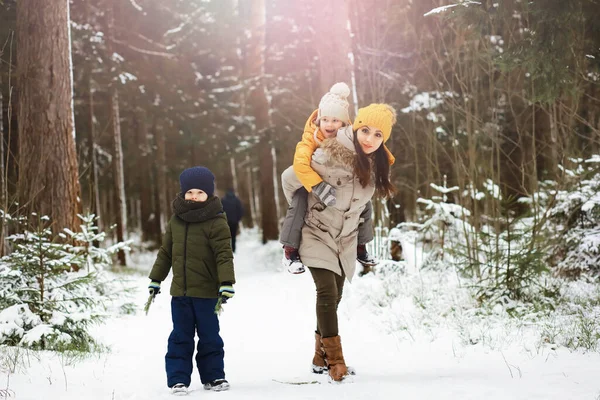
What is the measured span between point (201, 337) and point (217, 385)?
0.37 metres

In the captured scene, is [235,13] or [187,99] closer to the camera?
[187,99]

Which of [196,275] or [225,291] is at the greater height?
[196,275]

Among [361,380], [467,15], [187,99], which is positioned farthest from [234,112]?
[361,380]

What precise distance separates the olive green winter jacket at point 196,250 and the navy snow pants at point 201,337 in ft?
0.39

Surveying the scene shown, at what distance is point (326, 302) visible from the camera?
13.5ft

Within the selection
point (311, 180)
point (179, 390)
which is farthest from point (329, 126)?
point (179, 390)

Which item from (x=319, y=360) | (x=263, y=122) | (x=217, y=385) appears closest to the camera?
(x=217, y=385)

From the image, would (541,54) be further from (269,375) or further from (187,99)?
(187,99)

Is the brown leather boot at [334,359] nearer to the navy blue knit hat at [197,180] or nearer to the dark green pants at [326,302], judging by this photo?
the dark green pants at [326,302]

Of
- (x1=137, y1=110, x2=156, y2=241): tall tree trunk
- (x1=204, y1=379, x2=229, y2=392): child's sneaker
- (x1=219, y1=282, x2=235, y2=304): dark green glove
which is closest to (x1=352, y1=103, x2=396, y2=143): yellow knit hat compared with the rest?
(x1=219, y1=282, x2=235, y2=304): dark green glove

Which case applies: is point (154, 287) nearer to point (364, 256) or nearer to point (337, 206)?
point (337, 206)

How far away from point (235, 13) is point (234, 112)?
4.61 metres

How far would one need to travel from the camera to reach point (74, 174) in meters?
7.77

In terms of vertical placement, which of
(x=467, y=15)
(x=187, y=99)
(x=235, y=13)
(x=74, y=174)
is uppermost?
(x=235, y=13)
